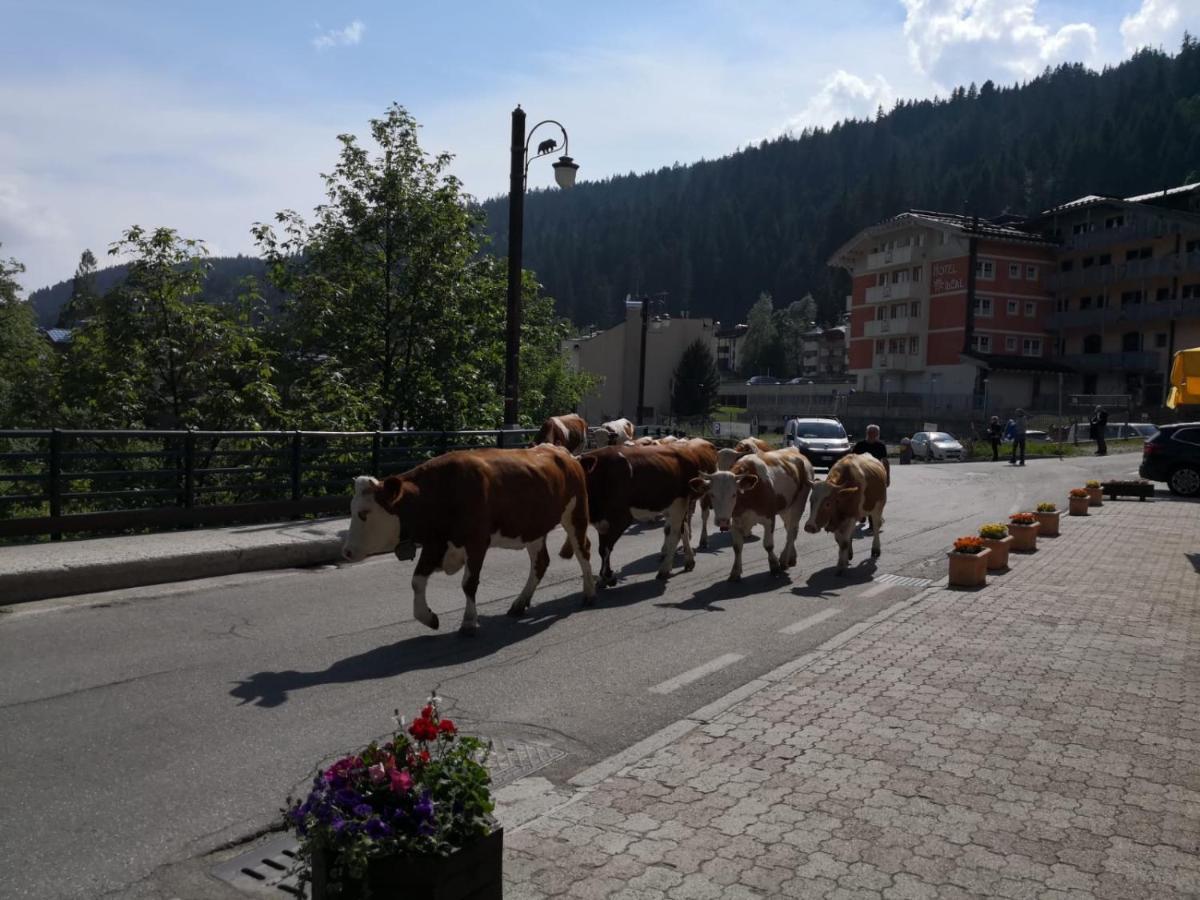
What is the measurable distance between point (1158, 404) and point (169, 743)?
71.8m

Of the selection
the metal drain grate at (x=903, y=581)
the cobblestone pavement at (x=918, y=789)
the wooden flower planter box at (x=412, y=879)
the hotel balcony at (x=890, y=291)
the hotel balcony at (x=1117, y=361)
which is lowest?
the metal drain grate at (x=903, y=581)

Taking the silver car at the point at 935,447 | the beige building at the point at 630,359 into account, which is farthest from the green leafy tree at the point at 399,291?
the beige building at the point at 630,359

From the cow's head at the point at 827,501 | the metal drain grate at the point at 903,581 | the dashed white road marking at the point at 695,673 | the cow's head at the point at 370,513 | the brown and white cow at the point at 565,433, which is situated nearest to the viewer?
the dashed white road marking at the point at 695,673

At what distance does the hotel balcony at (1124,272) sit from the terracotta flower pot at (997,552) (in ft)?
201

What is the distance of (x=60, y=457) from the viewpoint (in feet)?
37.1

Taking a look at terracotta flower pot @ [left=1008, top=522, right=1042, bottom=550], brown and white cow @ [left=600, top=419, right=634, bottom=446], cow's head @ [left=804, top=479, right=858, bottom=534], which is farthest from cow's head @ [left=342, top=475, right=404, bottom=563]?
terracotta flower pot @ [left=1008, top=522, right=1042, bottom=550]

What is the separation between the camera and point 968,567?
11.3 meters

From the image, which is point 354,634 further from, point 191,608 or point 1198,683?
point 1198,683

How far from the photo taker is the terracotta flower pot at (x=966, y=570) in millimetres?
11266

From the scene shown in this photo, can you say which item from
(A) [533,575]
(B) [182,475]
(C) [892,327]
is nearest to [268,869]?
(A) [533,575]

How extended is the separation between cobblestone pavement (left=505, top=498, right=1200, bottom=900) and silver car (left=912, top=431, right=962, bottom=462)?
34606mm

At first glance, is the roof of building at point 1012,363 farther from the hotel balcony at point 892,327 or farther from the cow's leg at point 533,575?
the cow's leg at point 533,575

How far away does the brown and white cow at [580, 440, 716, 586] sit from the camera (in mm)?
10977

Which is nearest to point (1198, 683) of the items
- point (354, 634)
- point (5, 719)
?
point (354, 634)
